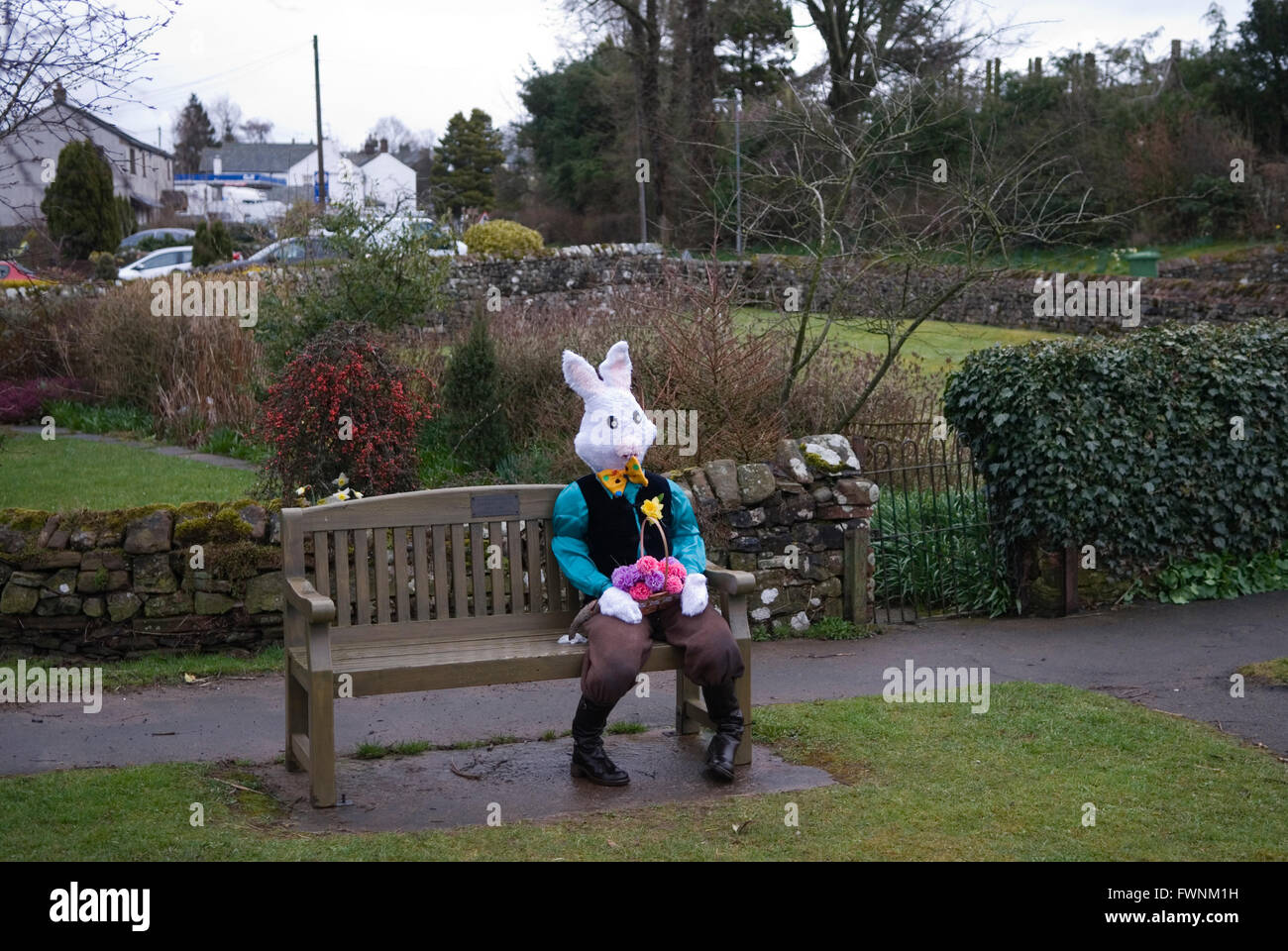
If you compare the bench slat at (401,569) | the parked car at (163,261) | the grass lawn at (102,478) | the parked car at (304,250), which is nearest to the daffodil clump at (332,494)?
the bench slat at (401,569)

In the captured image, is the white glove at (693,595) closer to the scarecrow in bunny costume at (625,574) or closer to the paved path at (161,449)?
the scarecrow in bunny costume at (625,574)

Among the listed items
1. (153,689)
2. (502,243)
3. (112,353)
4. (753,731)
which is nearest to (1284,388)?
(753,731)

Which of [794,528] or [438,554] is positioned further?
[794,528]

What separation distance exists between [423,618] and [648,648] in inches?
44.1

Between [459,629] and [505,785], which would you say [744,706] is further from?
[459,629]

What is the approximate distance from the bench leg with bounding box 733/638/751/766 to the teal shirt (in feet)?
1.40

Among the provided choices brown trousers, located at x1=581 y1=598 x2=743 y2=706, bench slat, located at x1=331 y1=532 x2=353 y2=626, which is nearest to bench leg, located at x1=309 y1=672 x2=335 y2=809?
bench slat, located at x1=331 y1=532 x2=353 y2=626

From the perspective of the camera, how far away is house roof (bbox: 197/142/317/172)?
306 feet

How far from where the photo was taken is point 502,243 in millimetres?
26656

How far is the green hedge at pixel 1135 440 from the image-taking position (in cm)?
909

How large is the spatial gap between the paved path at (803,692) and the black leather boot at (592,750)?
854mm

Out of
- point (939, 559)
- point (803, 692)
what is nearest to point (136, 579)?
point (803, 692)

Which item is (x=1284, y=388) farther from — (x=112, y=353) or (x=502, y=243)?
(x=502, y=243)

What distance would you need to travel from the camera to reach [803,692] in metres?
7.20
